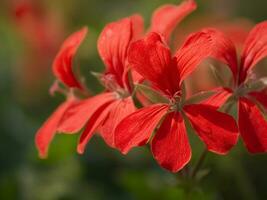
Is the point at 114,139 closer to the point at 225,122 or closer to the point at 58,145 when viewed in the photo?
the point at 225,122

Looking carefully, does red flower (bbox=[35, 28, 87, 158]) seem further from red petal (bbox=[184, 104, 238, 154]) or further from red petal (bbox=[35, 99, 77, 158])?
red petal (bbox=[184, 104, 238, 154])

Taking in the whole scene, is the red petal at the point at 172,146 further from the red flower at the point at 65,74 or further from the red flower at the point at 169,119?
the red flower at the point at 65,74

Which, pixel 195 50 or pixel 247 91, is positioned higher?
pixel 195 50

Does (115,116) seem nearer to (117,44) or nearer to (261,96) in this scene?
(117,44)

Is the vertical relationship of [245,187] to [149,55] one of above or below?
below

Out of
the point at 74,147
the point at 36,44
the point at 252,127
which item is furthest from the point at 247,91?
the point at 36,44

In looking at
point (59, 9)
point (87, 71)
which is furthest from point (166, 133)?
point (59, 9)

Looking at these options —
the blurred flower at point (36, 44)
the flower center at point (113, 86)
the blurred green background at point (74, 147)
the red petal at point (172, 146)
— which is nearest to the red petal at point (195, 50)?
the red petal at point (172, 146)
